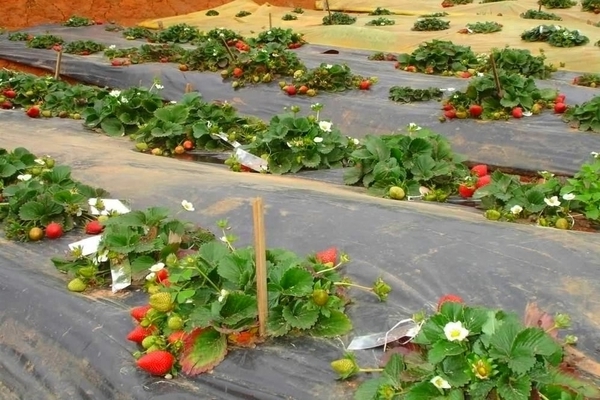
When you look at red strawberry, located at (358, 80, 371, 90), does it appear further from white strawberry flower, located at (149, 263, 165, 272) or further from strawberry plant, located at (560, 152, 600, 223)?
white strawberry flower, located at (149, 263, 165, 272)

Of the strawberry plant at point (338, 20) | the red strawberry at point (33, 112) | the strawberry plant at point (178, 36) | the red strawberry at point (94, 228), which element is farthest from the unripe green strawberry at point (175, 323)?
the strawberry plant at point (338, 20)

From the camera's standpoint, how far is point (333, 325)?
8.07ft

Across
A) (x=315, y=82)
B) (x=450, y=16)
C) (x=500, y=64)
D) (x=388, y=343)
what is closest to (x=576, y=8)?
(x=450, y=16)

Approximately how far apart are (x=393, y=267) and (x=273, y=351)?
79 cm

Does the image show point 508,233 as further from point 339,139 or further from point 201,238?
point 339,139

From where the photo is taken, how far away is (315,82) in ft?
24.0

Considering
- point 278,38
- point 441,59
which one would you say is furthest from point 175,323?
point 278,38

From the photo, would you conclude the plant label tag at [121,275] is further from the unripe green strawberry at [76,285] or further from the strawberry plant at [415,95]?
the strawberry plant at [415,95]

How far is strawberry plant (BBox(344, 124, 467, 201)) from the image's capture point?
14.0 ft

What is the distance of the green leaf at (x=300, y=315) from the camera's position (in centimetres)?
236

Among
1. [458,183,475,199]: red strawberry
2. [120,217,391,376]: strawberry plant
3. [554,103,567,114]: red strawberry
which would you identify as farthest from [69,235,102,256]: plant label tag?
[554,103,567,114]: red strawberry

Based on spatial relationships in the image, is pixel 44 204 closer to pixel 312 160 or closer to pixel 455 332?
pixel 312 160

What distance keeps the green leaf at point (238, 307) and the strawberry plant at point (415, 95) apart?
4.88 m

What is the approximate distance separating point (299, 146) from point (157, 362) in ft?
9.87
